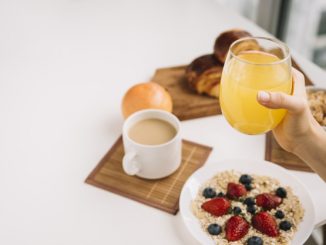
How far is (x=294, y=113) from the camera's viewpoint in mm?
885

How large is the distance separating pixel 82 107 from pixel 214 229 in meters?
0.61

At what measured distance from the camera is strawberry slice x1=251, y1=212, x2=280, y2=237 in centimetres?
94

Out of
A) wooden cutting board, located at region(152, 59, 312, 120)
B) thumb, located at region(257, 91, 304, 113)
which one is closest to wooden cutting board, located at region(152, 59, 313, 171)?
wooden cutting board, located at region(152, 59, 312, 120)

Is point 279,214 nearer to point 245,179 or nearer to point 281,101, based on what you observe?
point 245,179

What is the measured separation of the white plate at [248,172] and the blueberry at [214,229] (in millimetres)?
13

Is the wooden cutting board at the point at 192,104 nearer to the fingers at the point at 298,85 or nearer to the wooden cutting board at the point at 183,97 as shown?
the wooden cutting board at the point at 183,97

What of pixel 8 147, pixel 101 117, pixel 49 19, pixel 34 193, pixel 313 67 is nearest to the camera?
pixel 34 193

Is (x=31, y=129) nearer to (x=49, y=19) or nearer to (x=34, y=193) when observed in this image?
(x=34, y=193)

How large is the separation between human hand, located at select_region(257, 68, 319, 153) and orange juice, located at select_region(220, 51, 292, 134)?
0.09 ft

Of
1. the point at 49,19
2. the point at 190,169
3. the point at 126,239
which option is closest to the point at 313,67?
the point at 190,169

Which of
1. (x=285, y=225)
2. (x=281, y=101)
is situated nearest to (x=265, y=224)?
(x=285, y=225)

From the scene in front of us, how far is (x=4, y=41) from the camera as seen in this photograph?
5.79 ft

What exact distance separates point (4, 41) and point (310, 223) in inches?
Result: 51.8

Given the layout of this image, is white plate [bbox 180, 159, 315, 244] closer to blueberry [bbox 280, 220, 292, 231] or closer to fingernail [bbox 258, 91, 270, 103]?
blueberry [bbox 280, 220, 292, 231]
